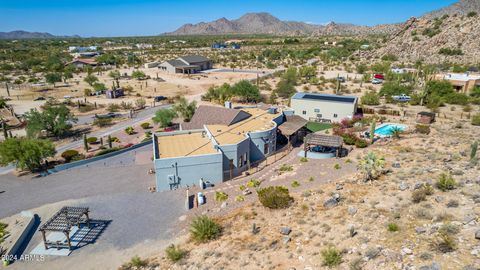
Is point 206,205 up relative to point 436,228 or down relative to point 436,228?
down

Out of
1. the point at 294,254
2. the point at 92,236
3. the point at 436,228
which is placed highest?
the point at 436,228

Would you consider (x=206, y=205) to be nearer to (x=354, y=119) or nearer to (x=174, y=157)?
(x=174, y=157)

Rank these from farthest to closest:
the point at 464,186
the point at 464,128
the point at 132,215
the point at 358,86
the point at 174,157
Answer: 1. the point at 358,86
2. the point at 464,128
3. the point at 174,157
4. the point at 132,215
5. the point at 464,186

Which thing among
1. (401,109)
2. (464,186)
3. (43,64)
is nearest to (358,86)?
(401,109)

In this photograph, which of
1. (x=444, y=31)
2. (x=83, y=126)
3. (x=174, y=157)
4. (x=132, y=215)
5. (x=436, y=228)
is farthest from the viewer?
(x=444, y=31)

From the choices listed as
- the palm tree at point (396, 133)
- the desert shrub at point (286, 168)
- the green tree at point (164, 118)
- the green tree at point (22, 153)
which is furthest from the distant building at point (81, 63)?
the palm tree at point (396, 133)

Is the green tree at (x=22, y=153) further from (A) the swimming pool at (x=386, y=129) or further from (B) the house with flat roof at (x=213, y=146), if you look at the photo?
(A) the swimming pool at (x=386, y=129)

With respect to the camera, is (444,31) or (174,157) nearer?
(174,157)
